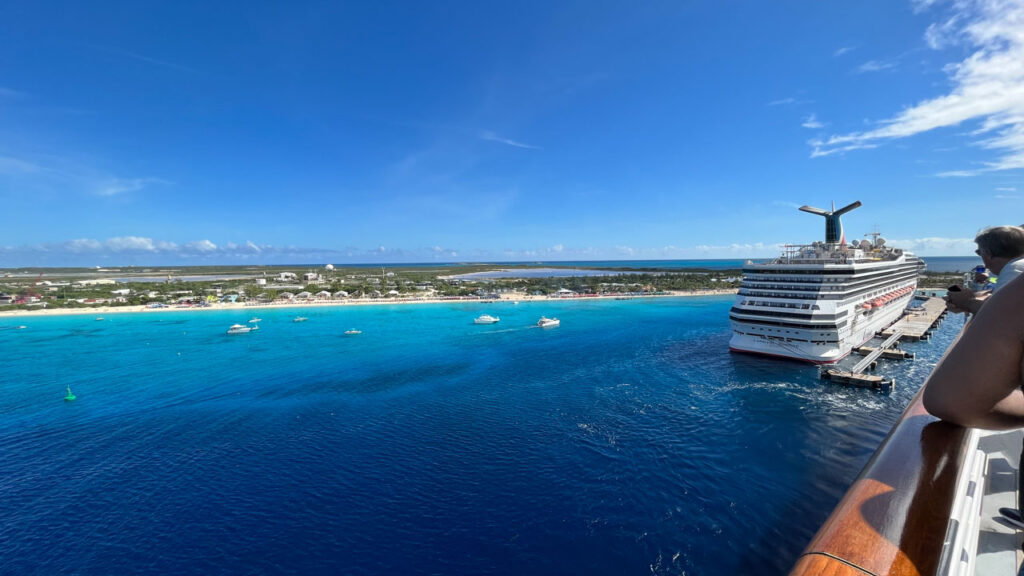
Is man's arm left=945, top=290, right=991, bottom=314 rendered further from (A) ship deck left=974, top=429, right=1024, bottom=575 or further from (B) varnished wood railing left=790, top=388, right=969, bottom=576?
(B) varnished wood railing left=790, top=388, right=969, bottom=576

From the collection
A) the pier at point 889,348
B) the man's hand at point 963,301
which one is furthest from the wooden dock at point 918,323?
the man's hand at point 963,301

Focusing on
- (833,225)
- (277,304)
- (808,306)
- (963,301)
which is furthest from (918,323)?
(277,304)

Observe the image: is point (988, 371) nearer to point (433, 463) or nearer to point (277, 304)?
point (433, 463)

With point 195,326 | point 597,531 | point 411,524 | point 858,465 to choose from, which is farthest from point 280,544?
point 195,326

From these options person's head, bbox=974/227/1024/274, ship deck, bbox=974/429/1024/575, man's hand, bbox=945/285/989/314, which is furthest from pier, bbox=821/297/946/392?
person's head, bbox=974/227/1024/274

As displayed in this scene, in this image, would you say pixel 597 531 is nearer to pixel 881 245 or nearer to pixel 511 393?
pixel 511 393

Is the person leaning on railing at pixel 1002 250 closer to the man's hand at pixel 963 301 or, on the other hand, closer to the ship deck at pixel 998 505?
the man's hand at pixel 963 301
